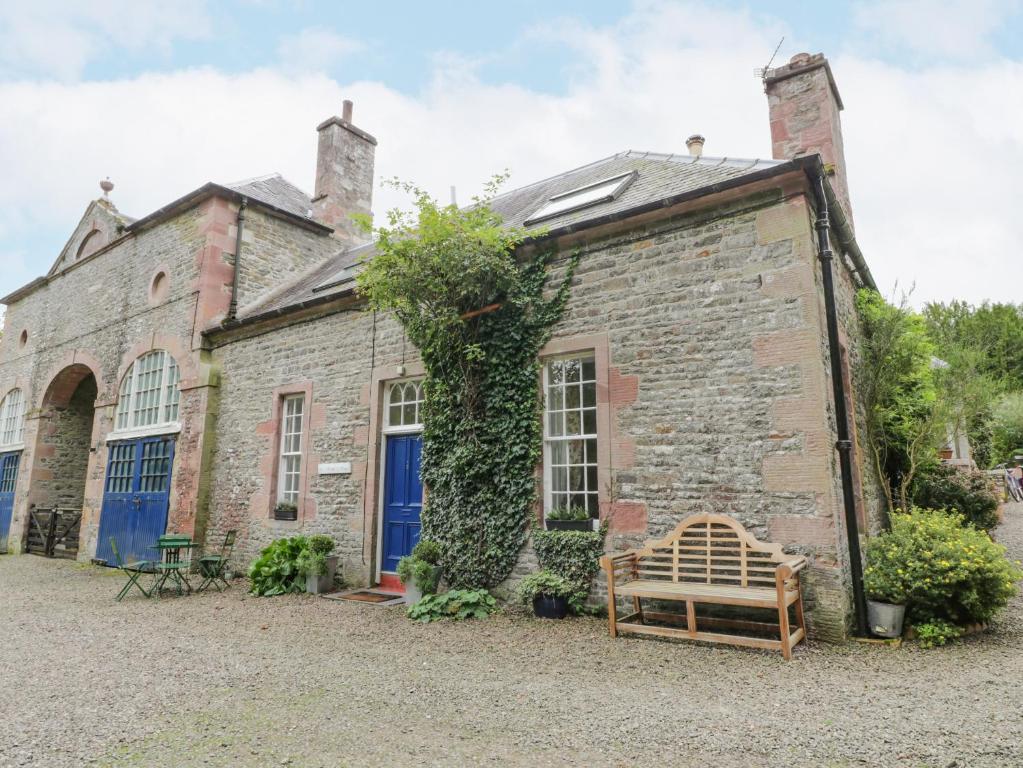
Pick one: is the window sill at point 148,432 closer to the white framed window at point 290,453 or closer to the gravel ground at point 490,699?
the white framed window at point 290,453

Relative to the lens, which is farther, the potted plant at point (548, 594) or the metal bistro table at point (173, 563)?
the metal bistro table at point (173, 563)

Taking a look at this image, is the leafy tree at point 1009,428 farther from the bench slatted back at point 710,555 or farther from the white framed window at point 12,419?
the white framed window at point 12,419

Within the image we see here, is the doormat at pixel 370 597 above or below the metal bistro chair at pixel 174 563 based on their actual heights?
below

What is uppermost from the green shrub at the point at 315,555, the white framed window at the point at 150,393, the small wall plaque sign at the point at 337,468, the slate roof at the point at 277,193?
the slate roof at the point at 277,193

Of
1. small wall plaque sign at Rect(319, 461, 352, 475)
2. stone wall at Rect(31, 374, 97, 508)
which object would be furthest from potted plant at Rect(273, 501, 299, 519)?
stone wall at Rect(31, 374, 97, 508)

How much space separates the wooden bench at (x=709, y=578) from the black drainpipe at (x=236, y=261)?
909 centimetres

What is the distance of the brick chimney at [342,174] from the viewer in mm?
14492

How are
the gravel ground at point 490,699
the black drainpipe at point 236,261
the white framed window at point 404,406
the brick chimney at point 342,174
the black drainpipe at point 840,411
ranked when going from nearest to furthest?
the gravel ground at point 490,699 < the black drainpipe at point 840,411 < the white framed window at point 404,406 < the black drainpipe at point 236,261 < the brick chimney at point 342,174

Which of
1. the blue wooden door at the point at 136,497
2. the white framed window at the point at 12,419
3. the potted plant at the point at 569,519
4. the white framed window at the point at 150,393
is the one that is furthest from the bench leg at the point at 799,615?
the white framed window at the point at 12,419

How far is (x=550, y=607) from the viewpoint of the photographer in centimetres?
678

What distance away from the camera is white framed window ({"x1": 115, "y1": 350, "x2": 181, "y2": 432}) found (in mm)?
12305

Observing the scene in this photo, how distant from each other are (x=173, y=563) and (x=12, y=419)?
11604 mm

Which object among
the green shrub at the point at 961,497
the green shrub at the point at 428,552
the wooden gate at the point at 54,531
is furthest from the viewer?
the wooden gate at the point at 54,531

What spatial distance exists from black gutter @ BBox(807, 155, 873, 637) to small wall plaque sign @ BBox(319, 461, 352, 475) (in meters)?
6.41
